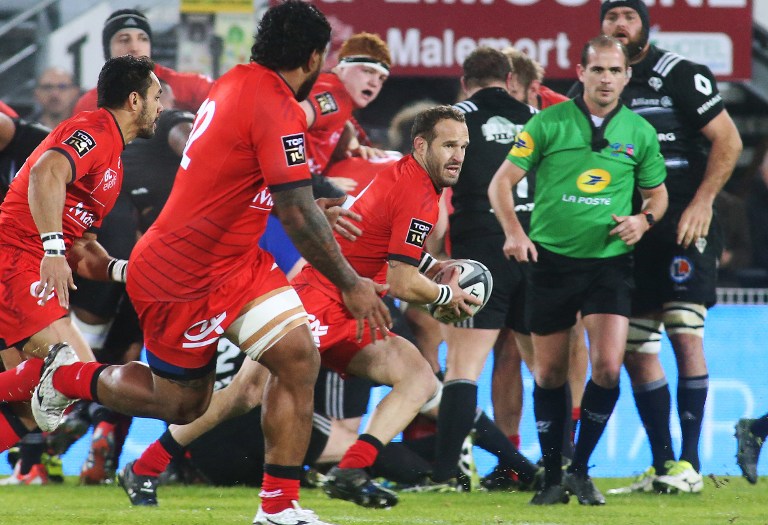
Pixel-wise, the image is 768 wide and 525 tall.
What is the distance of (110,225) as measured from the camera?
766cm

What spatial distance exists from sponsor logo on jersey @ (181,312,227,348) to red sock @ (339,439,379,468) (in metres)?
0.83

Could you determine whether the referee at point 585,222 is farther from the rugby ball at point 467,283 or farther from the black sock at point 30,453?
the black sock at point 30,453

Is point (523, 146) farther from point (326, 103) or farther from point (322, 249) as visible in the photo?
point (322, 249)

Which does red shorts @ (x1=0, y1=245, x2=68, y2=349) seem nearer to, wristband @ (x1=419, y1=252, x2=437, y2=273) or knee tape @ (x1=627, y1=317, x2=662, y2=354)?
wristband @ (x1=419, y1=252, x2=437, y2=273)

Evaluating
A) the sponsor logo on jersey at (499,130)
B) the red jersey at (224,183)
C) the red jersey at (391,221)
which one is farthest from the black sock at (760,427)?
the red jersey at (224,183)

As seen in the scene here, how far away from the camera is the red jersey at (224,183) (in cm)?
444

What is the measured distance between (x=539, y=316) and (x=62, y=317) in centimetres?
231

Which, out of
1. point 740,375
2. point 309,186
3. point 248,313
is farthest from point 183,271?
point 740,375

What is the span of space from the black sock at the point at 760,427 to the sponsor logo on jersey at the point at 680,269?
84 centimetres

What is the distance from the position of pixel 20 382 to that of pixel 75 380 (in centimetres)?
33

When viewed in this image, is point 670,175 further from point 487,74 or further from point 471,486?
point 471,486

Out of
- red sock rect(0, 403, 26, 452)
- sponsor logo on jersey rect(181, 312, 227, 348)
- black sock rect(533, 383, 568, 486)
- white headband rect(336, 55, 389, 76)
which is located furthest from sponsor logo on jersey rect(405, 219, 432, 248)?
white headband rect(336, 55, 389, 76)

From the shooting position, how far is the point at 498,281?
6.82 metres

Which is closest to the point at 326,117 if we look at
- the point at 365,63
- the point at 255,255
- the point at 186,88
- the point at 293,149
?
the point at 365,63
